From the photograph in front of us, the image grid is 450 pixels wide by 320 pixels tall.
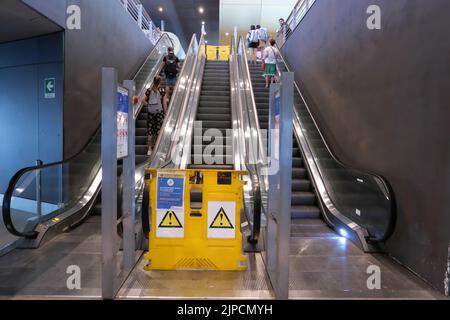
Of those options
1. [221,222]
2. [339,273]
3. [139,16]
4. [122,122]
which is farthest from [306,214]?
[139,16]

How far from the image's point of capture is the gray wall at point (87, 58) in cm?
529

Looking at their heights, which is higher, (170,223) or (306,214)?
(170,223)

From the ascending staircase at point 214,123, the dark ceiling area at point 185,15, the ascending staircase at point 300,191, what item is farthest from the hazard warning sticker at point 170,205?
the dark ceiling area at point 185,15

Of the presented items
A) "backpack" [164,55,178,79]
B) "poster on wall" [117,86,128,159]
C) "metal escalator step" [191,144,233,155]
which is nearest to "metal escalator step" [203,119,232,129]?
"metal escalator step" [191,144,233,155]

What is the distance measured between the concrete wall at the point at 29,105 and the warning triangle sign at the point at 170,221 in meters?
2.99

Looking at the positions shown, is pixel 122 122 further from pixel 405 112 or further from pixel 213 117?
pixel 213 117

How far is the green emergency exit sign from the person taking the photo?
17.3ft

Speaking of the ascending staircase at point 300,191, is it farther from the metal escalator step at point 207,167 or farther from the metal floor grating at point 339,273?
the metal escalator step at point 207,167

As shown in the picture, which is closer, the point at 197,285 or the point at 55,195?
the point at 197,285

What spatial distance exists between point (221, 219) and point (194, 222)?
0.90ft

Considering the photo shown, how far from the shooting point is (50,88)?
532 centimetres
